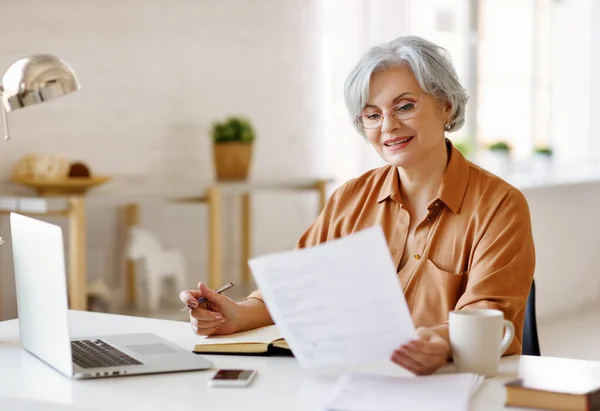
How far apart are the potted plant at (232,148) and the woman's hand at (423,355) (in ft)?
8.61

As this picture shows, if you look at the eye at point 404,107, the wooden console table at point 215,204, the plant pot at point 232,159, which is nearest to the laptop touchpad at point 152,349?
the eye at point 404,107

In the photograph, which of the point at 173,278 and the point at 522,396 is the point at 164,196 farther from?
the point at 522,396

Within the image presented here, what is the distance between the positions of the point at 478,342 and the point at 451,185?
1.67ft

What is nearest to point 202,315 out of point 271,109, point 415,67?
point 415,67

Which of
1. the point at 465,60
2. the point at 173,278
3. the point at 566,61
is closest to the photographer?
the point at 173,278

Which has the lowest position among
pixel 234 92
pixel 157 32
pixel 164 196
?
pixel 164 196

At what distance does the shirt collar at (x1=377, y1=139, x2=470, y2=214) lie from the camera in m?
1.95

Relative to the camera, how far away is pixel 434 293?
1923 mm

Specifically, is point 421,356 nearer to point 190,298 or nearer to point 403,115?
point 190,298

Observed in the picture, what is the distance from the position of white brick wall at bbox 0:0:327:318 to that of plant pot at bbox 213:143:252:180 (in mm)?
179

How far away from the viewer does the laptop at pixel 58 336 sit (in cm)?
154

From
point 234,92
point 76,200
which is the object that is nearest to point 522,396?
point 76,200

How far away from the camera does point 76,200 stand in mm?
3217

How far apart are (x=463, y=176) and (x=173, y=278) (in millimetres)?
2077
